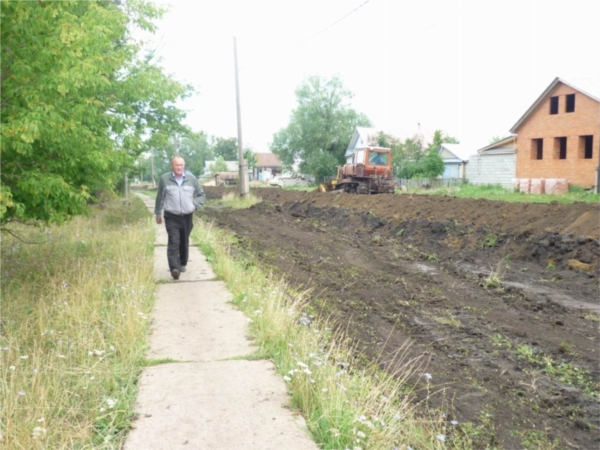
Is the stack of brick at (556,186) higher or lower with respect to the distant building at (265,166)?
lower

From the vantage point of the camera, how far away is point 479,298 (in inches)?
390

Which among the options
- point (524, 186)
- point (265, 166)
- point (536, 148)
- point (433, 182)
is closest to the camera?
point (524, 186)

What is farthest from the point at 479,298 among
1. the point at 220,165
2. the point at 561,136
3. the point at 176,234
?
the point at 220,165

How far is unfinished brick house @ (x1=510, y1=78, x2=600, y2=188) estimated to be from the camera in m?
32.2

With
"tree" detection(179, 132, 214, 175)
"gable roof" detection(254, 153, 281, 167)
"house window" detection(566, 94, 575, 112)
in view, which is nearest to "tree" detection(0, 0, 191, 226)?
"house window" detection(566, 94, 575, 112)

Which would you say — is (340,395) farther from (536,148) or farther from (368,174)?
(536,148)

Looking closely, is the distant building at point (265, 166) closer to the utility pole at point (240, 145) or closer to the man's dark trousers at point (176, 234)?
the utility pole at point (240, 145)

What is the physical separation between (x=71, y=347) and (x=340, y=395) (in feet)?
7.56

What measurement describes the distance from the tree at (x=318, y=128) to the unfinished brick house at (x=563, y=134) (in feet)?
84.8

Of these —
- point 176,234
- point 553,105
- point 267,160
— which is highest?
point 553,105

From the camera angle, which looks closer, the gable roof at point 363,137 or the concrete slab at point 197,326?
the concrete slab at point 197,326

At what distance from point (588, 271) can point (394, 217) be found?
365 inches

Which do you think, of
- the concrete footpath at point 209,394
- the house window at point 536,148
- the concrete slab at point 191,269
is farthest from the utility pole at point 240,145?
the concrete footpath at point 209,394

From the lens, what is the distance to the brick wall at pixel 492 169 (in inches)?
1565
